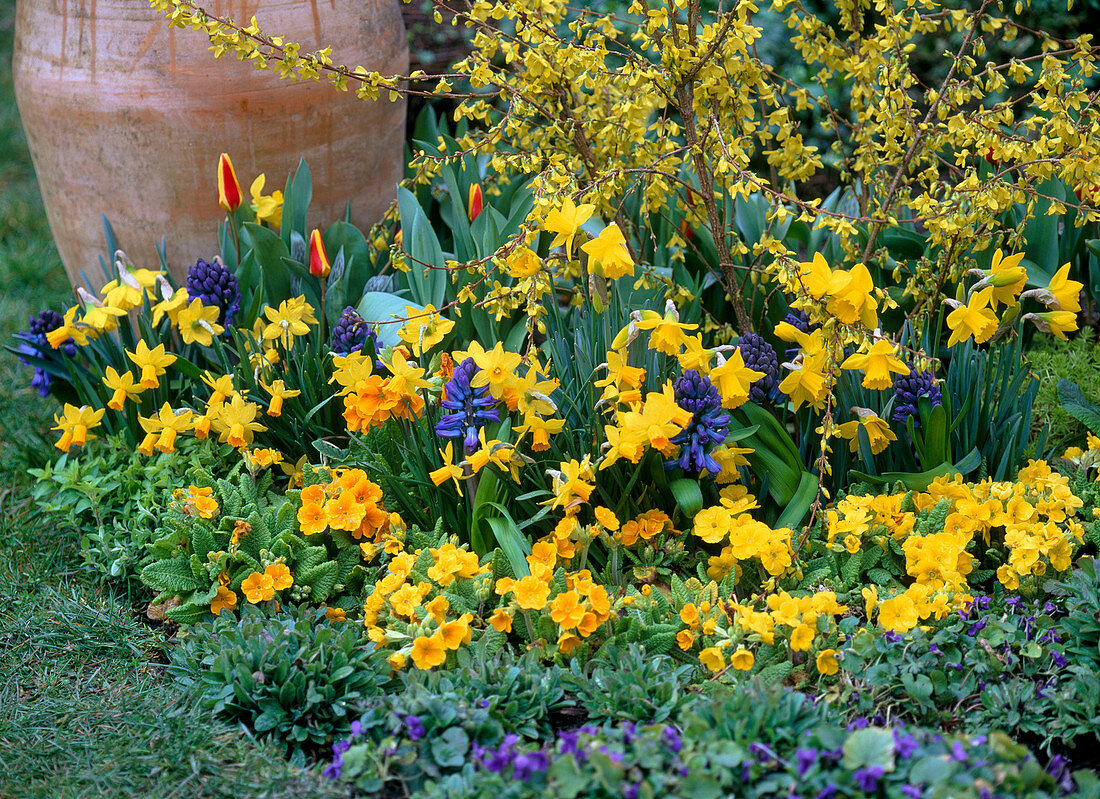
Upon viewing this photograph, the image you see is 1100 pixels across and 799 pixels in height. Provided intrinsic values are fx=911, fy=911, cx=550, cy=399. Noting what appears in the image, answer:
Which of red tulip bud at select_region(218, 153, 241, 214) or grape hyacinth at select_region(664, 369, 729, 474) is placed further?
red tulip bud at select_region(218, 153, 241, 214)

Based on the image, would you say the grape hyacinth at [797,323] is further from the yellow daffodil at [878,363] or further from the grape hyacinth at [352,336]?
the grape hyacinth at [352,336]

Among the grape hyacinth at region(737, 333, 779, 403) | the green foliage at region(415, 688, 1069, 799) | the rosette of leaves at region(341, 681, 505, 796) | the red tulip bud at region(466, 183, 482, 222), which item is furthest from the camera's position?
the red tulip bud at region(466, 183, 482, 222)

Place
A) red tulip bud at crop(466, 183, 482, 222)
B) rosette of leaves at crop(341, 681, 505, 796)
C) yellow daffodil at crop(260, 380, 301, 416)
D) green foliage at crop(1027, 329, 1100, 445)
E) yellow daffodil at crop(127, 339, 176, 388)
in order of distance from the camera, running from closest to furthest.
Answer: rosette of leaves at crop(341, 681, 505, 796), yellow daffodil at crop(260, 380, 301, 416), yellow daffodil at crop(127, 339, 176, 388), green foliage at crop(1027, 329, 1100, 445), red tulip bud at crop(466, 183, 482, 222)

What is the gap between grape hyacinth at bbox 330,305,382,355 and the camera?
7.24 feet

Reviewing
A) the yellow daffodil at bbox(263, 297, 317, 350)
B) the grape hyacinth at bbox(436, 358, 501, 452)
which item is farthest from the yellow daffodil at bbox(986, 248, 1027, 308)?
the yellow daffodil at bbox(263, 297, 317, 350)

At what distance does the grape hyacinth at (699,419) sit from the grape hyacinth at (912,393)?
1.40 ft

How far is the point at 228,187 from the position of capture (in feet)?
8.18

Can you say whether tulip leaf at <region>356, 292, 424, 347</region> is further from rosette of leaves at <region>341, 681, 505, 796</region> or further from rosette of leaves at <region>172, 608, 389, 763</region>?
rosette of leaves at <region>341, 681, 505, 796</region>

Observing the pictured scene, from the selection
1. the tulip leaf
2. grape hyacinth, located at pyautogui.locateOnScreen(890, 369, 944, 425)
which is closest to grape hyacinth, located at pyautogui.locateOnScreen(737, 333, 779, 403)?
grape hyacinth, located at pyautogui.locateOnScreen(890, 369, 944, 425)

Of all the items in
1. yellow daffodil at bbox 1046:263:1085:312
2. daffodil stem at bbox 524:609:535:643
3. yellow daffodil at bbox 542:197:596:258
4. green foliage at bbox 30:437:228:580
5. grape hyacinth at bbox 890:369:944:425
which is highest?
yellow daffodil at bbox 542:197:596:258

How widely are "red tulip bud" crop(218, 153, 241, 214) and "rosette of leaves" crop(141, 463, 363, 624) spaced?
2.84ft

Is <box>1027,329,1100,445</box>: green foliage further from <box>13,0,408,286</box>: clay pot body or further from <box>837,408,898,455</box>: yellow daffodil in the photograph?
<box>13,0,408,286</box>: clay pot body

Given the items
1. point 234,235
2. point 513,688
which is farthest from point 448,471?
point 234,235

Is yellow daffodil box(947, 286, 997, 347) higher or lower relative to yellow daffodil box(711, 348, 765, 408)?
higher
